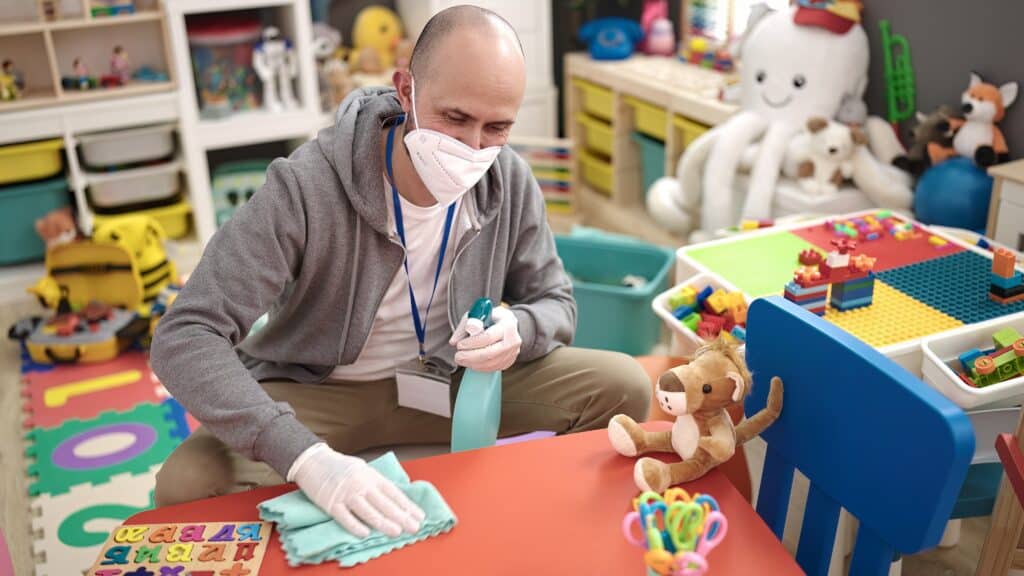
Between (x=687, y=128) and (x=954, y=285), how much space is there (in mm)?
1360

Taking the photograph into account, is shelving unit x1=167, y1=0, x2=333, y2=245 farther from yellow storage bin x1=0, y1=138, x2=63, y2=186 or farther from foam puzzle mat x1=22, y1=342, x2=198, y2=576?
foam puzzle mat x1=22, y1=342, x2=198, y2=576

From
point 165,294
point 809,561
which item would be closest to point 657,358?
point 809,561

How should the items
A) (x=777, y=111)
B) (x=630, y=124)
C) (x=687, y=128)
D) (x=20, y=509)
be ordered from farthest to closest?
(x=630, y=124) → (x=687, y=128) → (x=777, y=111) → (x=20, y=509)

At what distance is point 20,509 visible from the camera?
2.05m

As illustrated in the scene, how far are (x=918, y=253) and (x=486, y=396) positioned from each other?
96 cm

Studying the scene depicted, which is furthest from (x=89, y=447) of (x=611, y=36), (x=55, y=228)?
(x=611, y=36)

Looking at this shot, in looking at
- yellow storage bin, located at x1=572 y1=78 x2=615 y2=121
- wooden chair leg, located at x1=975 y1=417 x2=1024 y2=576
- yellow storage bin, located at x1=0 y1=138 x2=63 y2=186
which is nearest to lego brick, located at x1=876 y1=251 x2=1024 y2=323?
wooden chair leg, located at x1=975 y1=417 x2=1024 y2=576

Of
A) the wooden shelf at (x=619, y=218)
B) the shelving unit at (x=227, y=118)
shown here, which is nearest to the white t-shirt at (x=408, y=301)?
the wooden shelf at (x=619, y=218)

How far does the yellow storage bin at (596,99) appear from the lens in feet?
11.0

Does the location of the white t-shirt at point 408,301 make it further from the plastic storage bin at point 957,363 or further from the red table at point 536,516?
the plastic storage bin at point 957,363

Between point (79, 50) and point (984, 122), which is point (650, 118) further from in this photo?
point (79, 50)

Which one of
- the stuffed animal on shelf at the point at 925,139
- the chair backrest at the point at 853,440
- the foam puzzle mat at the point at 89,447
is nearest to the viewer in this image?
the chair backrest at the point at 853,440

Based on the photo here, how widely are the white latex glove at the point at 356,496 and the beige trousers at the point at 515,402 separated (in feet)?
1.29

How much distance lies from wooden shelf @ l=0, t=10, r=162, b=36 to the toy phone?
1482 millimetres
